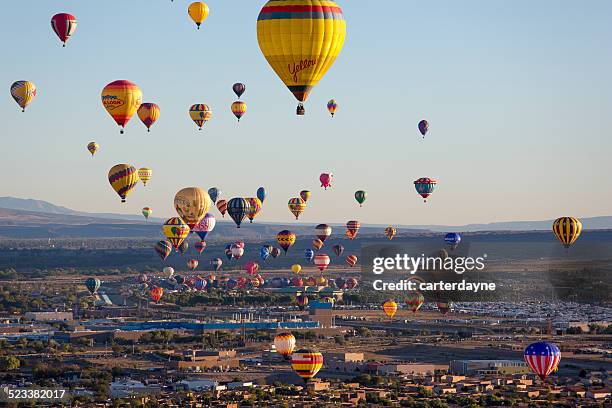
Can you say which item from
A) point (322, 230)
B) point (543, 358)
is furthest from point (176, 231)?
point (543, 358)

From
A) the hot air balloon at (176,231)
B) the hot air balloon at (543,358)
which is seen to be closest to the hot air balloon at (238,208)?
the hot air balloon at (176,231)

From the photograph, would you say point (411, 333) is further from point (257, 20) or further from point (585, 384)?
point (257, 20)

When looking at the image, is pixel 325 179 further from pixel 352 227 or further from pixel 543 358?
pixel 543 358

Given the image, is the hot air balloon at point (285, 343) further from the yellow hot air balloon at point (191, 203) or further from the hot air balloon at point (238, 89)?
the hot air balloon at point (238, 89)

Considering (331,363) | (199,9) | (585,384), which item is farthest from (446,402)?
(199,9)

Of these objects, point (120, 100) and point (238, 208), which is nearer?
point (120, 100)

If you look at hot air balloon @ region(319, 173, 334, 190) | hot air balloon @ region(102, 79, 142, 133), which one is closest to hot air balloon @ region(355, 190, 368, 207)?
hot air balloon @ region(319, 173, 334, 190)

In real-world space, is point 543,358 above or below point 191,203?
below
